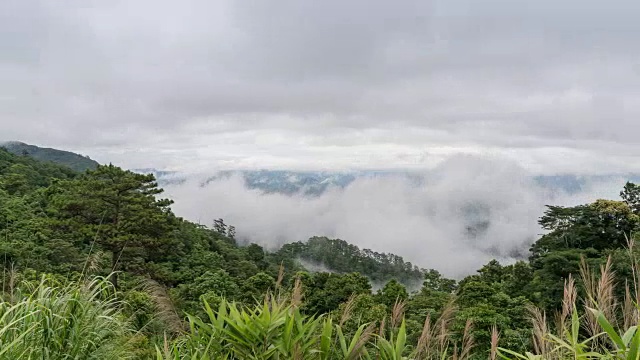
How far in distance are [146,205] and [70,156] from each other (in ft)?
329

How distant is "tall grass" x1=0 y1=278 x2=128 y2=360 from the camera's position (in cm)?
228

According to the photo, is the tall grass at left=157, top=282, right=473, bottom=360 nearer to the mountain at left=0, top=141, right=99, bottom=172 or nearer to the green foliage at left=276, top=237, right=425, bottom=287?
the green foliage at left=276, top=237, right=425, bottom=287

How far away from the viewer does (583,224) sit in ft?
57.0

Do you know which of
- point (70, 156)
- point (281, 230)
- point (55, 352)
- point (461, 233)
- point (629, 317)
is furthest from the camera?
point (461, 233)

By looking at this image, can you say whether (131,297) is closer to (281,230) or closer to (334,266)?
(334,266)

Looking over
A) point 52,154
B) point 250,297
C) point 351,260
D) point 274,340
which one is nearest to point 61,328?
point 274,340

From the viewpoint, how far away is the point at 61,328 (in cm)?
241

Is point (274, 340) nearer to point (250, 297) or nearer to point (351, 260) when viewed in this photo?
point (250, 297)

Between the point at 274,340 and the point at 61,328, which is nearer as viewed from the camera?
the point at 274,340

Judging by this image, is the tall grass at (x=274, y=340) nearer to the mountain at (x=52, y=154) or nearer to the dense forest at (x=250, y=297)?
the dense forest at (x=250, y=297)

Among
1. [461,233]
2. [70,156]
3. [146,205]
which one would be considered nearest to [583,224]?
[146,205]

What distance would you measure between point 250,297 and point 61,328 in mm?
12158

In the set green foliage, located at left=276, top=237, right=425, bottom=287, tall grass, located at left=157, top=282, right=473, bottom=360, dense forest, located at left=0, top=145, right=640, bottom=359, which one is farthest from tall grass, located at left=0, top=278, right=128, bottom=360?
green foliage, located at left=276, top=237, right=425, bottom=287

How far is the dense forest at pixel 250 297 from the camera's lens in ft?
7.34
